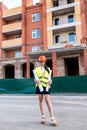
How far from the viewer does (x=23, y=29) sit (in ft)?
131

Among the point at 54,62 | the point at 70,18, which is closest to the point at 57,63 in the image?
the point at 54,62

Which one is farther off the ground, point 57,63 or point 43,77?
point 57,63

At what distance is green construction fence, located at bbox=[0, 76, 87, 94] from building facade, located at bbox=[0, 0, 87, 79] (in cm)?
736

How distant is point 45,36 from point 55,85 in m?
16.1

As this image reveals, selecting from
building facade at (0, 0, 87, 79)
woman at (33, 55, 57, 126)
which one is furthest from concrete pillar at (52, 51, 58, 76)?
woman at (33, 55, 57, 126)

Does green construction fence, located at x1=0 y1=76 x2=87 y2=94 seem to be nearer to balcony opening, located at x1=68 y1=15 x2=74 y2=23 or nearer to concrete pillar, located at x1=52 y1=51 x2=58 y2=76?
concrete pillar, located at x1=52 y1=51 x2=58 y2=76

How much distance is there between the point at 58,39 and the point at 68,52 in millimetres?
8314

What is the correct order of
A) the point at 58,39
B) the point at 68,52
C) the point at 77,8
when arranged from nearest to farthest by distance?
1. the point at 68,52
2. the point at 77,8
3. the point at 58,39

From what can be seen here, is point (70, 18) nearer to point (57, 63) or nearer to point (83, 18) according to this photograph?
point (83, 18)

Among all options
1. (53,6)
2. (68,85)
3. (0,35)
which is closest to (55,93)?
(68,85)

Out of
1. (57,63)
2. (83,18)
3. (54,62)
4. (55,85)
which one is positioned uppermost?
(83,18)

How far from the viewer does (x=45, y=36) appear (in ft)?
120

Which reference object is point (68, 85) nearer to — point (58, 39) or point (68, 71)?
point (68, 71)

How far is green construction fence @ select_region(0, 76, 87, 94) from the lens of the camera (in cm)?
2064
